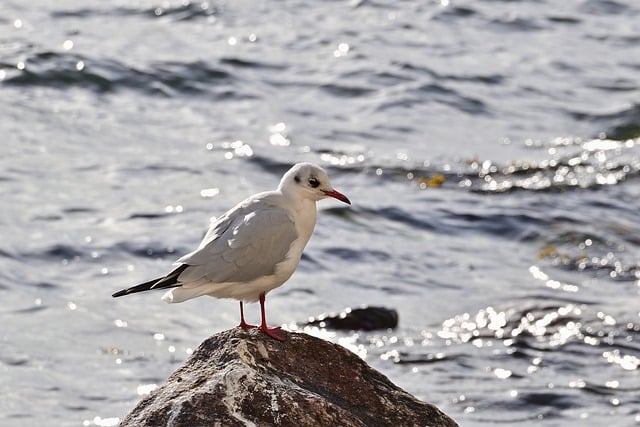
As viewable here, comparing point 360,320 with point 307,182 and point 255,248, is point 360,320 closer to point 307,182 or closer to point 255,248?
point 307,182

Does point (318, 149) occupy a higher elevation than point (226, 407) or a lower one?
lower

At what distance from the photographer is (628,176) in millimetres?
14867

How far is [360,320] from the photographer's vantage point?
10.5 metres

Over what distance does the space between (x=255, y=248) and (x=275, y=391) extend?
913 mm

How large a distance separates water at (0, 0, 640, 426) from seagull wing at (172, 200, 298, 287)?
3.47 m

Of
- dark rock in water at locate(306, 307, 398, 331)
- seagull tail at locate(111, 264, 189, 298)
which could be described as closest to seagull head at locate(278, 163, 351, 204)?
seagull tail at locate(111, 264, 189, 298)

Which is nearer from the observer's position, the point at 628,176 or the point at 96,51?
the point at 628,176

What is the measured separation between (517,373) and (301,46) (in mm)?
10324

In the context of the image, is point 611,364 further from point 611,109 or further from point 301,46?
point 301,46

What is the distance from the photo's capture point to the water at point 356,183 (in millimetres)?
9859

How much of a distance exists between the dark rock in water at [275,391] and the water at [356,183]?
371cm

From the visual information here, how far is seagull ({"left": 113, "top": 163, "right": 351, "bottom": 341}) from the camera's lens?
18.4 ft

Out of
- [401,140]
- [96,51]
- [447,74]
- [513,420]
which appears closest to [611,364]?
[513,420]

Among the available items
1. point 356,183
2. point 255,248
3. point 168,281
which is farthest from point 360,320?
point 168,281
